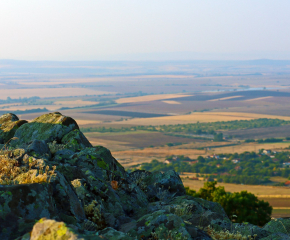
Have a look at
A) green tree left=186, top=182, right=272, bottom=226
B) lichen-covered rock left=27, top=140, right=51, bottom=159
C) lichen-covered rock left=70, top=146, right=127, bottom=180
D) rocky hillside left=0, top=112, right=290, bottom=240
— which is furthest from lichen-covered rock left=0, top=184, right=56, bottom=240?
green tree left=186, top=182, right=272, bottom=226

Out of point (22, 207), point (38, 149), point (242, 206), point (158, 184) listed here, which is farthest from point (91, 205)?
point (242, 206)

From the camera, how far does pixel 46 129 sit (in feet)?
53.1

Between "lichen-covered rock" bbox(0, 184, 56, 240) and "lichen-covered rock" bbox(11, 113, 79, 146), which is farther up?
"lichen-covered rock" bbox(0, 184, 56, 240)

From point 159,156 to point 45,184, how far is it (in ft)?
454

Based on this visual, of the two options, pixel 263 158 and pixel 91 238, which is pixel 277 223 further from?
pixel 263 158

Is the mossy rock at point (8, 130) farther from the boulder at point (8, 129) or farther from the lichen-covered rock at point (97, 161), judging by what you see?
the lichen-covered rock at point (97, 161)

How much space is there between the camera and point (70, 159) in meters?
11.8

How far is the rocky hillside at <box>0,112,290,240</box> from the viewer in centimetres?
579

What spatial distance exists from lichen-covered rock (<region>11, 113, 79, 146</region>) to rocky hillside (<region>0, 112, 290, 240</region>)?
5.62 feet

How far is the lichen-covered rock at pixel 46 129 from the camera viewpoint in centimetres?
1583

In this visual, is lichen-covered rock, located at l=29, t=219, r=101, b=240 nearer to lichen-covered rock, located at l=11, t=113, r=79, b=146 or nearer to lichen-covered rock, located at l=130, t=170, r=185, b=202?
lichen-covered rock, located at l=130, t=170, r=185, b=202

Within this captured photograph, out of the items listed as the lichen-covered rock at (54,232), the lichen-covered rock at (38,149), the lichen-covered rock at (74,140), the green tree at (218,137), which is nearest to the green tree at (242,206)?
the lichen-covered rock at (74,140)

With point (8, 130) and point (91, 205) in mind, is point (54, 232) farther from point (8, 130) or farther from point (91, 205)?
point (8, 130)

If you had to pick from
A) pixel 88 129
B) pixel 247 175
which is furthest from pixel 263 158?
pixel 88 129
